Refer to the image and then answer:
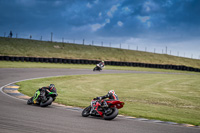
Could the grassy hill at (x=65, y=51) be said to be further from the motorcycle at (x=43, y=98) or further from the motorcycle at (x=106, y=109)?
the motorcycle at (x=106, y=109)

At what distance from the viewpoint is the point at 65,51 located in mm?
66938

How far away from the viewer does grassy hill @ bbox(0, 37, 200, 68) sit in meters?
57.2

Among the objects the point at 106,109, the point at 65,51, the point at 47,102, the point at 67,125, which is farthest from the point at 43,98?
the point at 65,51

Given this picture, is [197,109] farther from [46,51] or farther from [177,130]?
[46,51]

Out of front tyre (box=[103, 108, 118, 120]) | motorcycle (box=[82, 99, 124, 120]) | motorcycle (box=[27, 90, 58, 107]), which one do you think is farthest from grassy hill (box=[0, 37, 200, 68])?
front tyre (box=[103, 108, 118, 120])

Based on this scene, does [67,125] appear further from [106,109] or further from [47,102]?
[47,102]

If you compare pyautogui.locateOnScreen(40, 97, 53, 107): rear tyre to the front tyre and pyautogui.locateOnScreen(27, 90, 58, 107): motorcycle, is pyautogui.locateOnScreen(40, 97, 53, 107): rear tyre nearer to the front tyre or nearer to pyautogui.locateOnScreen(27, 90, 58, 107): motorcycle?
pyautogui.locateOnScreen(27, 90, 58, 107): motorcycle

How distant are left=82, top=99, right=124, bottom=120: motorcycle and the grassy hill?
46.2 metres

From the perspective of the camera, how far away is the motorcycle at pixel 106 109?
8407 millimetres

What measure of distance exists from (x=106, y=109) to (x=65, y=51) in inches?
2331

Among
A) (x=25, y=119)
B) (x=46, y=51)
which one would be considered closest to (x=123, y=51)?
(x=46, y=51)

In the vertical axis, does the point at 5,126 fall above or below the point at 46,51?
below

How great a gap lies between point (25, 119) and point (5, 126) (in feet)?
3.54

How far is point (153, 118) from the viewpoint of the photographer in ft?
31.3
